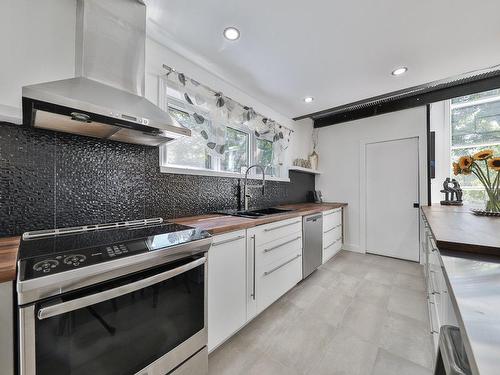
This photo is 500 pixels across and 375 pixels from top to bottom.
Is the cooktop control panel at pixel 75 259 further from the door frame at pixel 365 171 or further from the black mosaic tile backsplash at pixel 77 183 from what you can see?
the door frame at pixel 365 171

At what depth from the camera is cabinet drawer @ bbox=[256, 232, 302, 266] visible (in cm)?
176

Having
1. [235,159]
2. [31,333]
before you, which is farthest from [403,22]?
[31,333]

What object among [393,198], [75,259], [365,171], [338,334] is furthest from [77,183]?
[393,198]

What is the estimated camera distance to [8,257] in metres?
0.80

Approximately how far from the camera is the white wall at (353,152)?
3.18 metres

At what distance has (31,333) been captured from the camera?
69 cm

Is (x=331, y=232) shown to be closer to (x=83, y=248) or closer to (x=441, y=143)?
(x=441, y=143)

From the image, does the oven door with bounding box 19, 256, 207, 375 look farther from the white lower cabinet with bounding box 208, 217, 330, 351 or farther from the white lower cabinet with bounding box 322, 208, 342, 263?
the white lower cabinet with bounding box 322, 208, 342, 263

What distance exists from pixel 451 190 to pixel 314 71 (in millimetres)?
2517

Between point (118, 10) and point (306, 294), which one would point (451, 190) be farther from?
point (118, 10)

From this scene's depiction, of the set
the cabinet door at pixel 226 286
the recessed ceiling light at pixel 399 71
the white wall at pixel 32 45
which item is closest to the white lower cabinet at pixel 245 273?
the cabinet door at pixel 226 286

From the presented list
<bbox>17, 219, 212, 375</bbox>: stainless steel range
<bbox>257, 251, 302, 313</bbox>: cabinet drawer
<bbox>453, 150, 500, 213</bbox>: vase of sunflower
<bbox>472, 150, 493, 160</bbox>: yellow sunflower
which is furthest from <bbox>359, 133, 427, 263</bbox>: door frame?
<bbox>17, 219, 212, 375</bbox>: stainless steel range

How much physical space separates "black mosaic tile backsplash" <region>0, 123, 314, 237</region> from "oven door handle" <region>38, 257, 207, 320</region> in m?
0.73

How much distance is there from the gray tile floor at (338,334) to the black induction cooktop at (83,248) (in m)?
0.98
